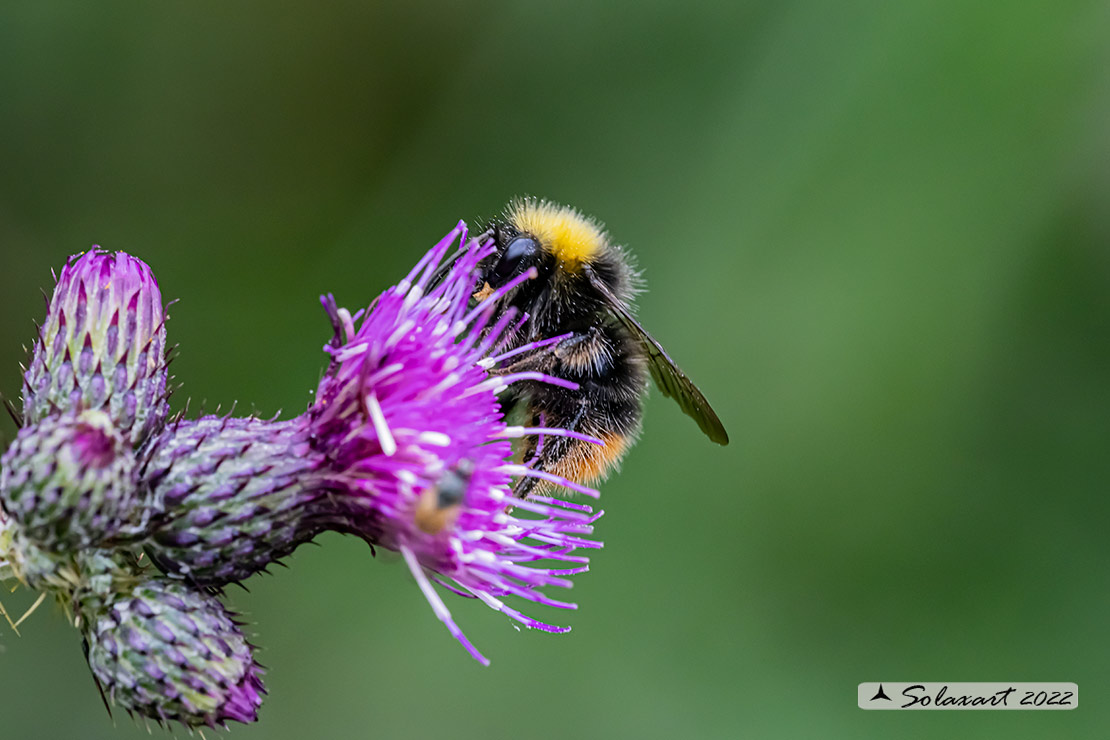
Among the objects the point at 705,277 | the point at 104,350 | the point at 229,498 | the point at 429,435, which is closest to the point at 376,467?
the point at 429,435

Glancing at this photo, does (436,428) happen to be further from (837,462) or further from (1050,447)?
(1050,447)

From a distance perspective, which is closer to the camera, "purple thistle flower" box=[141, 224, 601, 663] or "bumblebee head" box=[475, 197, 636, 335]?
"purple thistle flower" box=[141, 224, 601, 663]

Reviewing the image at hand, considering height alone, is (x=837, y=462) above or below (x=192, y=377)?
above

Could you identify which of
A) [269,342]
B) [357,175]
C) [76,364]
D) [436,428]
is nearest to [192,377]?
[269,342]

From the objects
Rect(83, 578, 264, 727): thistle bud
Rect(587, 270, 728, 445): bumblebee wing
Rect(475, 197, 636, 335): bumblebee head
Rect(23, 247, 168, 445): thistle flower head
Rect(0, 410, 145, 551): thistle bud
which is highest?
Rect(475, 197, 636, 335): bumblebee head

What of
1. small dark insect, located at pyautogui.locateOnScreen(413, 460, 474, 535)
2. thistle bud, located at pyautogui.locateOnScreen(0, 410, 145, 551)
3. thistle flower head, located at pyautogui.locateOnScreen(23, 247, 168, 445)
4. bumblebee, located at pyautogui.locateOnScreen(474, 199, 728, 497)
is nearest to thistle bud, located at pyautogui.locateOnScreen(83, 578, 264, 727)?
thistle bud, located at pyautogui.locateOnScreen(0, 410, 145, 551)

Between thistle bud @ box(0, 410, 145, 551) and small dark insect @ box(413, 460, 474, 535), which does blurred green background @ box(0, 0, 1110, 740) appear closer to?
thistle bud @ box(0, 410, 145, 551)

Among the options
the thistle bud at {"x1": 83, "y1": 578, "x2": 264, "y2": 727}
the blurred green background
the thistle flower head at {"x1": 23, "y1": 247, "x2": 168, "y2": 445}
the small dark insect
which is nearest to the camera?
the small dark insect
